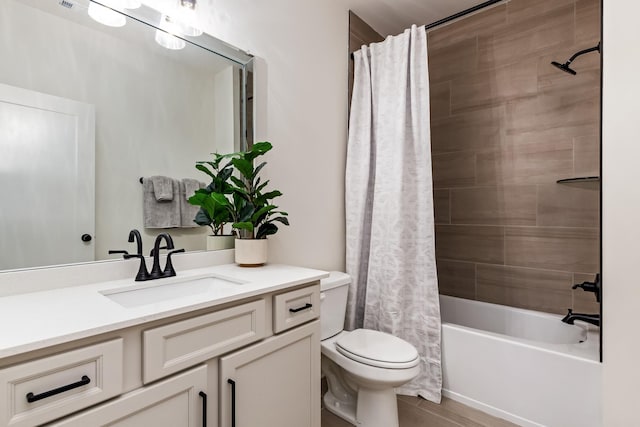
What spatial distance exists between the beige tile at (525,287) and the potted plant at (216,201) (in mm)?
1878

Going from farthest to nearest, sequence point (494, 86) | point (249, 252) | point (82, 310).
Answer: point (494, 86) < point (249, 252) < point (82, 310)

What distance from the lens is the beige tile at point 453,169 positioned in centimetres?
257

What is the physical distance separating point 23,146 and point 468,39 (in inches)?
108

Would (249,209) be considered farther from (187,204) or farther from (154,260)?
(154,260)

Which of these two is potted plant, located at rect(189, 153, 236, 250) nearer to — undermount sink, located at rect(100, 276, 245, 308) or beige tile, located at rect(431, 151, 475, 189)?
undermount sink, located at rect(100, 276, 245, 308)

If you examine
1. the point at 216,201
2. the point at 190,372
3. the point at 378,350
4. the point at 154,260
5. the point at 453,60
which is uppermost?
the point at 453,60

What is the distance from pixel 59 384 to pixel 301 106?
171cm

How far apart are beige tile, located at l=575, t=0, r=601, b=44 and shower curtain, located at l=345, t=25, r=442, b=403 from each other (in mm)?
978

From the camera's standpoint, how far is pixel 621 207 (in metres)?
1.38

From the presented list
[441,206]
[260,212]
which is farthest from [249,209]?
[441,206]

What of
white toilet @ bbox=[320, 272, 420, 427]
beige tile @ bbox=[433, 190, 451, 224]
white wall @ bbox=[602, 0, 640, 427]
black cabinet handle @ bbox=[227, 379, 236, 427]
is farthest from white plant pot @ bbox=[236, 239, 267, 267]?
beige tile @ bbox=[433, 190, 451, 224]

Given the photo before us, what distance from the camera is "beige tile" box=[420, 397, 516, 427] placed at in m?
1.76

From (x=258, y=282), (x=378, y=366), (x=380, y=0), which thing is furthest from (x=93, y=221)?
(x=380, y=0)

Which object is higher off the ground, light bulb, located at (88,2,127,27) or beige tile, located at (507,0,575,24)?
beige tile, located at (507,0,575,24)
